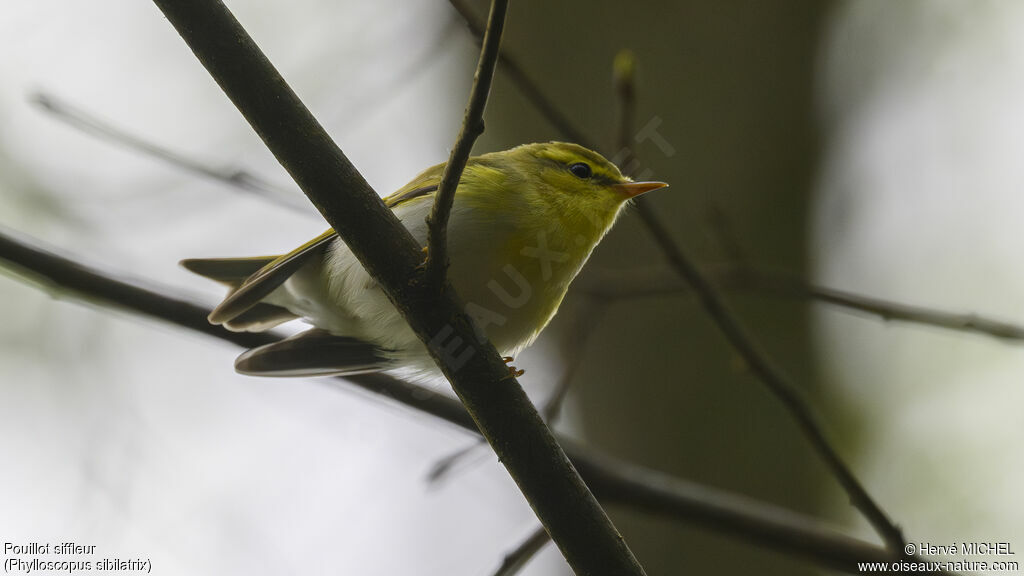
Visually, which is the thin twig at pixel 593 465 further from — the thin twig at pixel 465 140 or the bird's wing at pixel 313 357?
the thin twig at pixel 465 140

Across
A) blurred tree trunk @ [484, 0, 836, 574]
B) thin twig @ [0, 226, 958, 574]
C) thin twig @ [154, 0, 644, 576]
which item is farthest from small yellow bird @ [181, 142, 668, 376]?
blurred tree trunk @ [484, 0, 836, 574]

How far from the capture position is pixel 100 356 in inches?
205

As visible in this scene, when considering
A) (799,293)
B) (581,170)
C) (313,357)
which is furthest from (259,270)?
(799,293)

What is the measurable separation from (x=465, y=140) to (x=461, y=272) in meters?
1.11

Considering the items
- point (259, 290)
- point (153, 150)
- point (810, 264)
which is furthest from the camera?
point (810, 264)

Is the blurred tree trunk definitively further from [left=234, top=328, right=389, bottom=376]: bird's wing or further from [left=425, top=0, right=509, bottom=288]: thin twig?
[left=425, top=0, right=509, bottom=288]: thin twig

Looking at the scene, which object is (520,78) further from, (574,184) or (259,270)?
(259,270)

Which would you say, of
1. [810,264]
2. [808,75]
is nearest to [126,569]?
[810,264]

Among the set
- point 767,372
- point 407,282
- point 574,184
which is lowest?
point 767,372

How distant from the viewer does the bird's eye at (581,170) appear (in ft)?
12.1

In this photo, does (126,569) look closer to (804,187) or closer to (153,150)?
(153,150)

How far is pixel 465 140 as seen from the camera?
6.19 ft

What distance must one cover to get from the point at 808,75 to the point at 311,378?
4445 millimetres

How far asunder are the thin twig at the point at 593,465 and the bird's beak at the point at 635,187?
3.86ft
